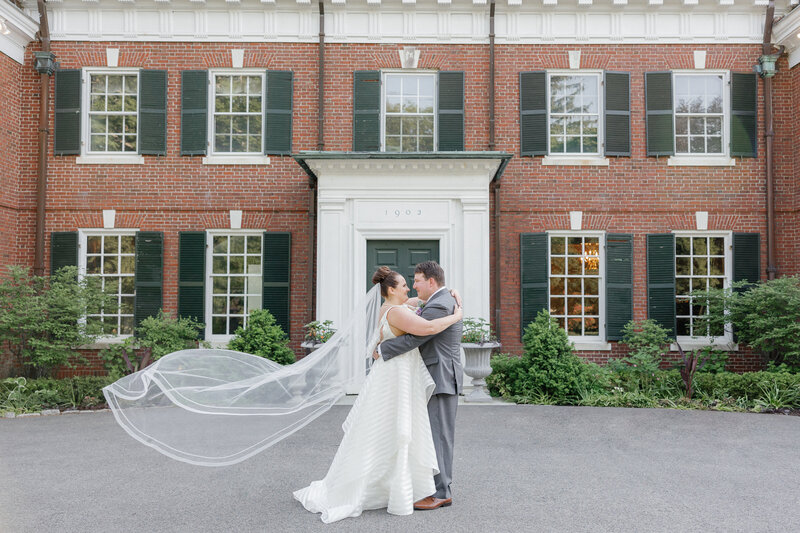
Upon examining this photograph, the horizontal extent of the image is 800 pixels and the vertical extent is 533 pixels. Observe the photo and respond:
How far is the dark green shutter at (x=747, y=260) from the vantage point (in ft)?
39.9

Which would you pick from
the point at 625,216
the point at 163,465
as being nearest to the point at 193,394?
the point at 163,465

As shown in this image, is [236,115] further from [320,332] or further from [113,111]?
[320,332]

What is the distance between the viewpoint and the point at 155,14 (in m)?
12.5

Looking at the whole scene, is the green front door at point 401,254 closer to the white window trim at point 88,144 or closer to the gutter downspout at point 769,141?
the white window trim at point 88,144

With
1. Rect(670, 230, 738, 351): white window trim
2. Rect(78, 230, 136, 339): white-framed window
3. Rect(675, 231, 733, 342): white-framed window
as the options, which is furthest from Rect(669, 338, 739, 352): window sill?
Rect(78, 230, 136, 339): white-framed window

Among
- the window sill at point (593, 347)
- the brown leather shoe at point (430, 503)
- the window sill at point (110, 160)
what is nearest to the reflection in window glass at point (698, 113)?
the window sill at point (593, 347)

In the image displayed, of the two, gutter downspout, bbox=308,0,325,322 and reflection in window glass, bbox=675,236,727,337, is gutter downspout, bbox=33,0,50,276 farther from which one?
reflection in window glass, bbox=675,236,727,337

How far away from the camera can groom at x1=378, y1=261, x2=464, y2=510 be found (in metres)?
4.88

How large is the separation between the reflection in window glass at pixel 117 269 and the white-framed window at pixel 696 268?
10.6 metres

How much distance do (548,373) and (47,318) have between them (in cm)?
856

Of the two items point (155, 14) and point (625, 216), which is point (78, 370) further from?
point (625, 216)

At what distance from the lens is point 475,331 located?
33.3 ft

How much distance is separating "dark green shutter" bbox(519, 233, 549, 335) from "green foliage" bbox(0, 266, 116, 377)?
7684 millimetres

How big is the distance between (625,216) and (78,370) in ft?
35.7
